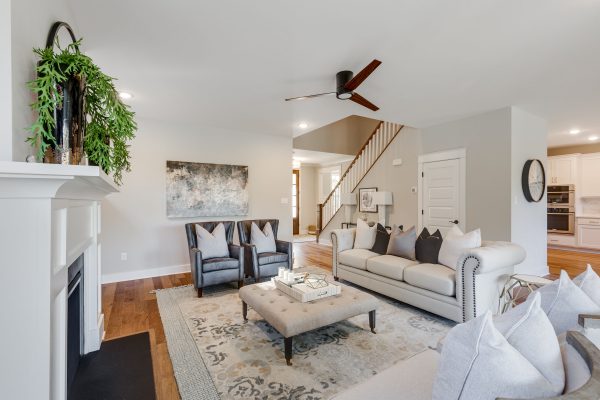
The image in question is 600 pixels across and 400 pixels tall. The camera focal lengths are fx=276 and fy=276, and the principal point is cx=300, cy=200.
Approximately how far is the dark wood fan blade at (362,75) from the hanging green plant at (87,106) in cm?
197

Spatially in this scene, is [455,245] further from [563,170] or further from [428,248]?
[563,170]

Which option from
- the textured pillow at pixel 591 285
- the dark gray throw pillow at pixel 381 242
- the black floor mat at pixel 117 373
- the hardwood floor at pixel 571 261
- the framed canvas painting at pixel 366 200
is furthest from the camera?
the framed canvas painting at pixel 366 200

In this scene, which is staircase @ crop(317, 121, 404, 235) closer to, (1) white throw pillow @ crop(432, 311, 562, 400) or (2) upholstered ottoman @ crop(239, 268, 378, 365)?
(2) upholstered ottoman @ crop(239, 268, 378, 365)

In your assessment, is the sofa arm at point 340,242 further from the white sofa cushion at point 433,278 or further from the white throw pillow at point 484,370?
the white throw pillow at point 484,370

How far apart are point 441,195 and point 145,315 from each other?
4.76 meters

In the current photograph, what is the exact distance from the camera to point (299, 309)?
7.30 ft

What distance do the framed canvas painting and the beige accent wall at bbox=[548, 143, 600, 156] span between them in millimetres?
5184

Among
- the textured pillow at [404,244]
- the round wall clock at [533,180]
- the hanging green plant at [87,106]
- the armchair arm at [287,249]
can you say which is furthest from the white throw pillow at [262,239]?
the round wall clock at [533,180]

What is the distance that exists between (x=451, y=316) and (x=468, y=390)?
2249 mm

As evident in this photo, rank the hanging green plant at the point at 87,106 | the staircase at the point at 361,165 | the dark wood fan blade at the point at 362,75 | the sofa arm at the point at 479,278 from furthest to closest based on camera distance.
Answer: the staircase at the point at 361,165
the sofa arm at the point at 479,278
the dark wood fan blade at the point at 362,75
the hanging green plant at the point at 87,106

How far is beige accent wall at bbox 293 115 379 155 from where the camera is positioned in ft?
22.7

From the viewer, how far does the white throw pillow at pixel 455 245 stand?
2.89 m

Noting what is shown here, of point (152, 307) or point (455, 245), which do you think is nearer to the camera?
point (455, 245)

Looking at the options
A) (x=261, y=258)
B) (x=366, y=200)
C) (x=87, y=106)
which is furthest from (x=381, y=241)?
(x=87, y=106)
